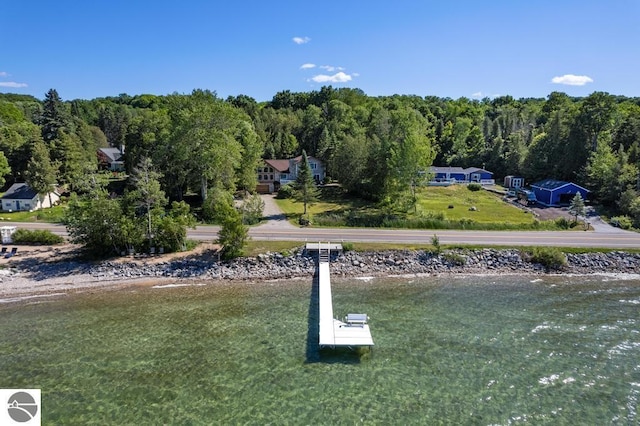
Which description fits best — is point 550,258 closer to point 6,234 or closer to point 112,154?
point 6,234

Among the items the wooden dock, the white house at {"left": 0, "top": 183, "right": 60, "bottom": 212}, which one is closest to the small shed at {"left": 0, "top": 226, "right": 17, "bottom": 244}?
the white house at {"left": 0, "top": 183, "right": 60, "bottom": 212}

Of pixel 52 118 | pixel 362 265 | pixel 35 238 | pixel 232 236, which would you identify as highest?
pixel 52 118

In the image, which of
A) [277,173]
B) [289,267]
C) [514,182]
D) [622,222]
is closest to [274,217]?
[289,267]

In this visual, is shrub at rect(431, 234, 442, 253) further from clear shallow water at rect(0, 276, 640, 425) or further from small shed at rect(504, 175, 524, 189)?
small shed at rect(504, 175, 524, 189)

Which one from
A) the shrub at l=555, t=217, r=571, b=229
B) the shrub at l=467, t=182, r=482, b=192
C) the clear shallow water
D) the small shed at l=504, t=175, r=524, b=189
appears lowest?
the clear shallow water

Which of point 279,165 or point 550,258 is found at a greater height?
point 279,165

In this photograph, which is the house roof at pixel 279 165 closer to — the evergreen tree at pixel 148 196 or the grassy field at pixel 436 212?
the grassy field at pixel 436 212

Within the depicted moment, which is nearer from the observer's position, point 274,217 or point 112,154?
point 274,217
